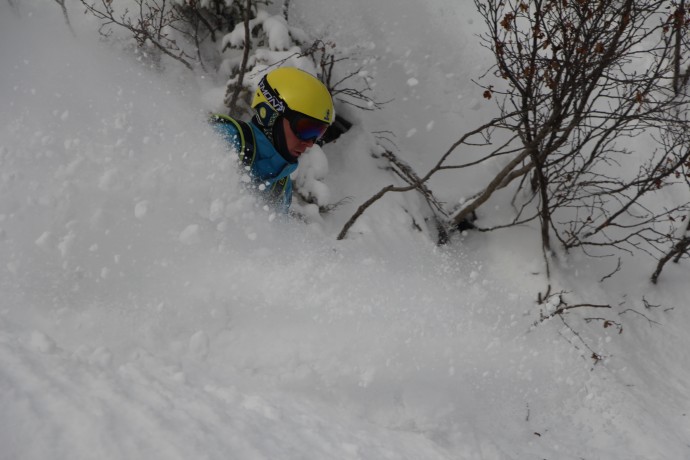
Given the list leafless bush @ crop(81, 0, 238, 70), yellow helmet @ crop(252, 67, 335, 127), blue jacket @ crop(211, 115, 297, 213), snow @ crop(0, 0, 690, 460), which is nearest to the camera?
snow @ crop(0, 0, 690, 460)

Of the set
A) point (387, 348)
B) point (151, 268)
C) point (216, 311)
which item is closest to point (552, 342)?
point (387, 348)

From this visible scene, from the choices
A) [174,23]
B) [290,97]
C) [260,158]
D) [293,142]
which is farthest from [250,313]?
[174,23]

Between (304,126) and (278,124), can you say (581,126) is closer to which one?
(304,126)

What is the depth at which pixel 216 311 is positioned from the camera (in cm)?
342

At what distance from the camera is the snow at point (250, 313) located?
220 centimetres

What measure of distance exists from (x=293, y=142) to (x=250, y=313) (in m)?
1.42

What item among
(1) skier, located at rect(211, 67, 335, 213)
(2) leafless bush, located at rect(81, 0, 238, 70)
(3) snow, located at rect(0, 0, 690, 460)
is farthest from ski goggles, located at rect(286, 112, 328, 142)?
(2) leafless bush, located at rect(81, 0, 238, 70)

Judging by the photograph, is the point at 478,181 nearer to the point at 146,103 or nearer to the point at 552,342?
the point at 552,342

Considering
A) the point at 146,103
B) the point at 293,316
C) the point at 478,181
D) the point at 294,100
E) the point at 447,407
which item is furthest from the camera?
the point at 478,181

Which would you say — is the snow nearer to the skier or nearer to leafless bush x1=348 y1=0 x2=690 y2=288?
the skier

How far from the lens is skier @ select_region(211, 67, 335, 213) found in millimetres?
3973

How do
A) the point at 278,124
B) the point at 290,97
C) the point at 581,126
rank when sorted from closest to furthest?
the point at 290,97 → the point at 278,124 → the point at 581,126

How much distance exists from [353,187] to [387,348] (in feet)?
7.47

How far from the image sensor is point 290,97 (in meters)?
3.95
